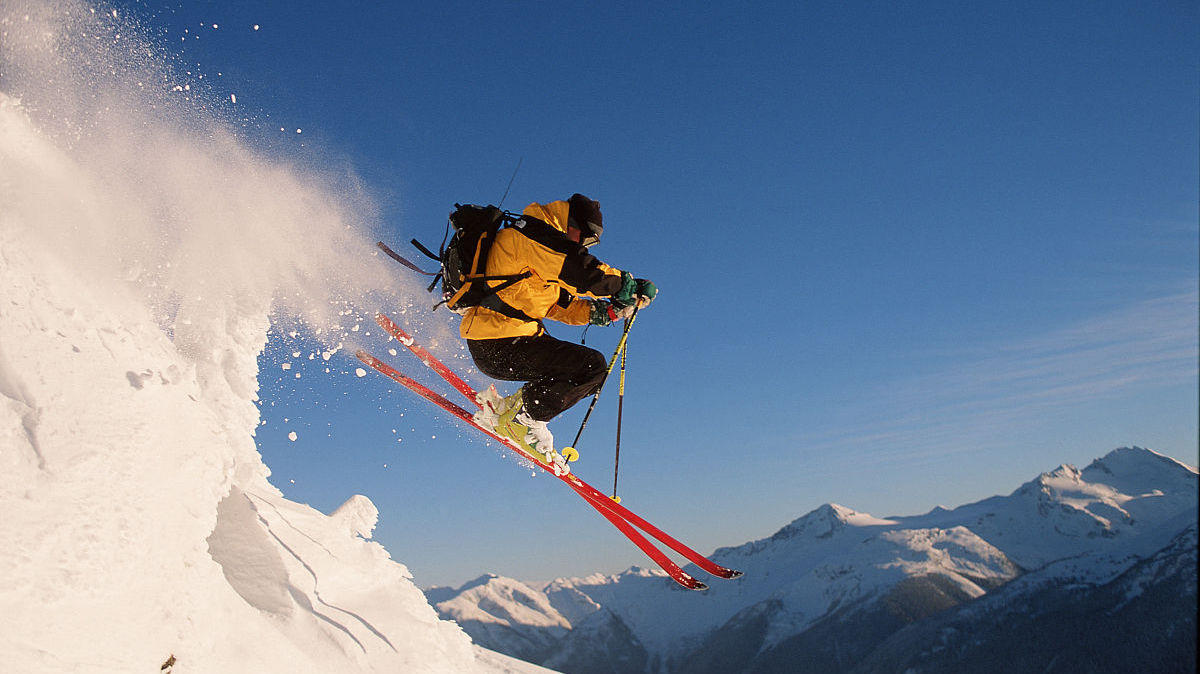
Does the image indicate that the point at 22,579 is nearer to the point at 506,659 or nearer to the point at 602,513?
the point at 602,513

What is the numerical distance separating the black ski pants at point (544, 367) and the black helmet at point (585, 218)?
1400 mm

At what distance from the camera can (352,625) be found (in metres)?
11.4

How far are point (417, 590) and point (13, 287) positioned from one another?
10672mm

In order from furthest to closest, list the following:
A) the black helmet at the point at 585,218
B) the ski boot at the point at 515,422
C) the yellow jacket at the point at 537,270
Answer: the ski boot at the point at 515,422
the black helmet at the point at 585,218
the yellow jacket at the point at 537,270

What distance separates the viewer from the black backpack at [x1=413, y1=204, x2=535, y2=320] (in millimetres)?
6129

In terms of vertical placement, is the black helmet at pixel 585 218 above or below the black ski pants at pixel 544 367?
above

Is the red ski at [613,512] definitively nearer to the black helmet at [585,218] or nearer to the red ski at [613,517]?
the red ski at [613,517]

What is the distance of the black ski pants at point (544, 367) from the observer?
700cm

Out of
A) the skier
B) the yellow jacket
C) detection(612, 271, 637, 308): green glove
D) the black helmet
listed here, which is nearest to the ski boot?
the skier

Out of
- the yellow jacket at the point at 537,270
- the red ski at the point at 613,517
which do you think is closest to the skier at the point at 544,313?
the yellow jacket at the point at 537,270

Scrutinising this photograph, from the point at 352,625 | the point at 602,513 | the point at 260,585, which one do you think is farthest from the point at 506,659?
the point at 602,513

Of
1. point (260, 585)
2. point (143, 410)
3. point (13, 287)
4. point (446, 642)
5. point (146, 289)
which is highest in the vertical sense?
point (146, 289)

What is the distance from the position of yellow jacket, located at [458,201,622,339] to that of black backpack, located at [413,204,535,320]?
0.07m

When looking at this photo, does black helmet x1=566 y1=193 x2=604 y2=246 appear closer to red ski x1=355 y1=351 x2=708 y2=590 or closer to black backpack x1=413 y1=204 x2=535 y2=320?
black backpack x1=413 y1=204 x2=535 y2=320
